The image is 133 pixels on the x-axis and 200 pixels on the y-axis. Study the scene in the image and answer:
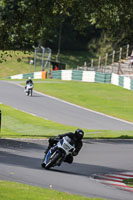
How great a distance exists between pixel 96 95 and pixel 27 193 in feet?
120

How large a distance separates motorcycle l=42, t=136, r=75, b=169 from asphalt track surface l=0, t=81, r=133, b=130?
1604 centimetres

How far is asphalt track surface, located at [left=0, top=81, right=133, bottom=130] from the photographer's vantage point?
32.2 meters

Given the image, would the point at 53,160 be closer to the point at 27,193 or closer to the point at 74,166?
the point at 74,166

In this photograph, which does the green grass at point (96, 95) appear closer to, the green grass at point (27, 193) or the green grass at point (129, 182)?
the green grass at point (129, 182)

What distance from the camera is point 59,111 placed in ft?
120

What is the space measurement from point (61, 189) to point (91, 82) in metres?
43.9

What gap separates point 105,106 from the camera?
41438 millimetres

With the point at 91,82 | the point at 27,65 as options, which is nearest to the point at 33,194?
the point at 91,82

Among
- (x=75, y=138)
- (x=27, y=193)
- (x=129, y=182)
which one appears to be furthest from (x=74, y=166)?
(x=27, y=193)

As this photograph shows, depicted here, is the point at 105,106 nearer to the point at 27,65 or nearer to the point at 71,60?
the point at 27,65

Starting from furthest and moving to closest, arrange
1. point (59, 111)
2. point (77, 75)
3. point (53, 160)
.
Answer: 1. point (77, 75)
2. point (59, 111)
3. point (53, 160)

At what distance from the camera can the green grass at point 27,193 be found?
989 cm

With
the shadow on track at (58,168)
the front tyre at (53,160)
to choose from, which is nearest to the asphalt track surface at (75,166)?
the shadow on track at (58,168)

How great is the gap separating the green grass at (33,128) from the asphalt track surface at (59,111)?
167 centimetres
